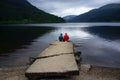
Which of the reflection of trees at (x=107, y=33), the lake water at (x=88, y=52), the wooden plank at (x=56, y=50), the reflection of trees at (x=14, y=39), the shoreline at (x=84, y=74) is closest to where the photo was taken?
the shoreline at (x=84, y=74)

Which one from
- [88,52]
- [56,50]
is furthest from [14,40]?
[56,50]

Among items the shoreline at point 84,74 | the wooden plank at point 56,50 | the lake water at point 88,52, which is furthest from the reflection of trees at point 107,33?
the shoreline at point 84,74

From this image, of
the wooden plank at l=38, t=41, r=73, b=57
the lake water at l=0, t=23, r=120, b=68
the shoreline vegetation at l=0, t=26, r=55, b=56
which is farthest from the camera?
the shoreline vegetation at l=0, t=26, r=55, b=56

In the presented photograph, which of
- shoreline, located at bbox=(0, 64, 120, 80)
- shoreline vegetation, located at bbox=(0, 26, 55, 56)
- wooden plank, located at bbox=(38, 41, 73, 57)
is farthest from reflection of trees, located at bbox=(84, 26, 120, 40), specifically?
shoreline, located at bbox=(0, 64, 120, 80)

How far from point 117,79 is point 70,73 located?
5456 mm

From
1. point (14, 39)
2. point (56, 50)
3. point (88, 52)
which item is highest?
point (56, 50)

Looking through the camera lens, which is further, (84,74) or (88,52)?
(88,52)

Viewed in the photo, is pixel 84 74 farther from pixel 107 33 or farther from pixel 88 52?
pixel 107 33

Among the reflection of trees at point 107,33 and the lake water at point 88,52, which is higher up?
the lake water at point 88,52

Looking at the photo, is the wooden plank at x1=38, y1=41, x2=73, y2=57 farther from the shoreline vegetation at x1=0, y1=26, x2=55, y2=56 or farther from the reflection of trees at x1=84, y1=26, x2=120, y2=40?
the reflection of trees at x1=84, y1=26, x2=120, y2=40

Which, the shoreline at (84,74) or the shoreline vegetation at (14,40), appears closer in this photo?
the shoreline at (84,74)

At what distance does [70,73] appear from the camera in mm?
14391

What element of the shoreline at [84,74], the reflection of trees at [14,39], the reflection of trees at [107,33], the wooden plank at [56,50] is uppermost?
the wooden plank at [56,50]

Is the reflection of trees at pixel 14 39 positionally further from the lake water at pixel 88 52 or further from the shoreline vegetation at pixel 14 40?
the lake water at pixel 88 52
